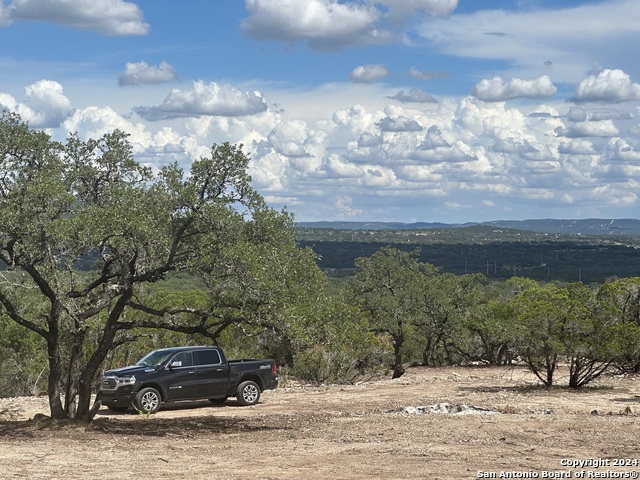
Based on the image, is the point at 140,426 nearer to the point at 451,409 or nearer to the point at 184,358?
the point at 184,358

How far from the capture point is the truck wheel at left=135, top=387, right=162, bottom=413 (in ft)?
64.6

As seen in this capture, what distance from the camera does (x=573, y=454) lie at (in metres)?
13.0

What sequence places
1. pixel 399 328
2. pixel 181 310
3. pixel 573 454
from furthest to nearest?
1. pixel 399 328
2. pixel 181 310
3. pixel 573 454

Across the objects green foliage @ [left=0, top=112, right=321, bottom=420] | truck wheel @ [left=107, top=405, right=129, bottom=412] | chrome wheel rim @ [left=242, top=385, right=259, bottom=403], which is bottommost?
truck wheel @ [left=107, top=405, right=129, bottom=412]

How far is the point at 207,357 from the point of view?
2106cm

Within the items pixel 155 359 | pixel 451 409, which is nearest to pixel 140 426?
pixel 155 359

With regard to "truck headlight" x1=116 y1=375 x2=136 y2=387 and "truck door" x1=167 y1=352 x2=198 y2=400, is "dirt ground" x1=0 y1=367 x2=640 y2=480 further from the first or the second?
"truck headlight" x1=116 y1=375 x2=136 y2=387

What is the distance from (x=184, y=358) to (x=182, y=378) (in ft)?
1.62

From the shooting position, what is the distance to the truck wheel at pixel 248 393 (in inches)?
842

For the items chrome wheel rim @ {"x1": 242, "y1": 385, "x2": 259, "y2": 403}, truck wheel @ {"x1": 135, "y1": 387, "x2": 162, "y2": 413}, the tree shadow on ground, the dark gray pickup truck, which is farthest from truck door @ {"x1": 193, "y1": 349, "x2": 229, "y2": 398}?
the tree shadow on ground

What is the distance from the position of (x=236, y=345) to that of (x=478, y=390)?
1267cm

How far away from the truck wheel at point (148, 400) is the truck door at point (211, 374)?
3.87 feet

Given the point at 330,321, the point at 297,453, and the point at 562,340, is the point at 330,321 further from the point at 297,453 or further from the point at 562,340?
the point at 562,340

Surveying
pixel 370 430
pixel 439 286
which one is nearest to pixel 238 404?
pixel 370 430
